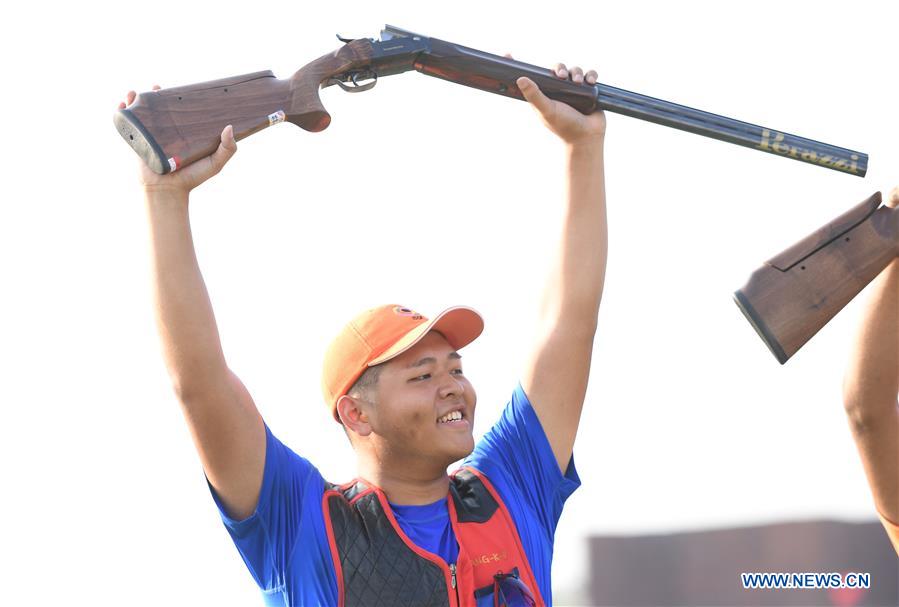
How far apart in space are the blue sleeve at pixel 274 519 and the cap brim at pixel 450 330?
596mm

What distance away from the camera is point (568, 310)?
5219 mm

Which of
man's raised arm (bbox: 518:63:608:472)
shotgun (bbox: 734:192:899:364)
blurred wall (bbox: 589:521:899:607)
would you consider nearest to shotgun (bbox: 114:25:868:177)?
man's raised arm (bbox: 518:63:608:472)

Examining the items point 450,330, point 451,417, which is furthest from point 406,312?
point 451,417

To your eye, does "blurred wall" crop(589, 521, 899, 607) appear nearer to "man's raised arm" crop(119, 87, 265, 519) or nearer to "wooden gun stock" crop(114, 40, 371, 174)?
"wooden gun stock" crop(114, 40, 371, 174)

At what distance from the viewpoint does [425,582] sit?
4.66 meters

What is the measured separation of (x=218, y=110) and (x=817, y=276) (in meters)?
2.24

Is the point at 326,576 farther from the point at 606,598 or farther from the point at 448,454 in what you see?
the point at 606,598

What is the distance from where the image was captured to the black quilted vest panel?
4.59 meters

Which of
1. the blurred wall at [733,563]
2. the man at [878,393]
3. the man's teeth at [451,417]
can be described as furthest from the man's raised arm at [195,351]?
the blurred wall at [733,563]

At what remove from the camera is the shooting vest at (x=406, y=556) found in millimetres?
4605

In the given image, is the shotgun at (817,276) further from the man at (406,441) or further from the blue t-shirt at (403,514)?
the blue t-shirt at (403,514)

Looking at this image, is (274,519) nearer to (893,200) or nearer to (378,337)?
(378,337)

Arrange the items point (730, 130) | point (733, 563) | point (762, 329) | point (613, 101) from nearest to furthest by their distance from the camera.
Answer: point (762, 329)
point (730, 130)
point (613, 101)
point (733, 563)

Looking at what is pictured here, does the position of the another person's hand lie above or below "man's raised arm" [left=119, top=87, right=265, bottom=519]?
above
